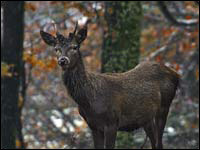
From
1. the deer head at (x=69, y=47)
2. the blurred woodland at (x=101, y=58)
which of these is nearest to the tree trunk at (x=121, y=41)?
the blurred woodland at (x=101, y=58)

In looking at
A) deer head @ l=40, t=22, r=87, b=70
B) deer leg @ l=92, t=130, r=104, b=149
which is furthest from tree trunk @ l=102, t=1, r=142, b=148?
deer head @ l=40, t=22, r=87, b=70

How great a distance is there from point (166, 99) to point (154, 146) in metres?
0.72

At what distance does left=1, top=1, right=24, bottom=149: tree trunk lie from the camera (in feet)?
43.6

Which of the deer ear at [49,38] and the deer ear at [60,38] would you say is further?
the deer ear at [49,38]

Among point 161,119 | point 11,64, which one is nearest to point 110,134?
point 161,119

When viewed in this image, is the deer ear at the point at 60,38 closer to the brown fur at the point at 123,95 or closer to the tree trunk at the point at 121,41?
the brown fur at the point at 123,95

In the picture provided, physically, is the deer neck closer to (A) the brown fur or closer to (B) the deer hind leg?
(A) the brown fur

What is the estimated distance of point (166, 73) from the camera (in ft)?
30.2

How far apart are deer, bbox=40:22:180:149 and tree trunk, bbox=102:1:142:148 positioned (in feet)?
10.5

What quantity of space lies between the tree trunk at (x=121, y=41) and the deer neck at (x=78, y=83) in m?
4.50

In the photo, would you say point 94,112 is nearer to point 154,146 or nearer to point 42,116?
point 154,146

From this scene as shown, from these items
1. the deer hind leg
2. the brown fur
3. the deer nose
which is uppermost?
the deer nose

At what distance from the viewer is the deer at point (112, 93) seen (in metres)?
7.60

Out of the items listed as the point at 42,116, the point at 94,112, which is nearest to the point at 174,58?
the point at 42,116
